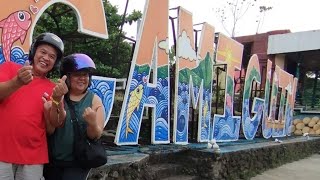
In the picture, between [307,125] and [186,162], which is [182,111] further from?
[307,125]

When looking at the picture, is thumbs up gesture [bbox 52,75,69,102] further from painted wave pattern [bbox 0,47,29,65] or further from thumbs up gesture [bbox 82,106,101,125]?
painted wave pattern [bbox 0,47,29,65]

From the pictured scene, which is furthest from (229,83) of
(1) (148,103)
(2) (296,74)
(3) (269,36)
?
(2) (296,74)

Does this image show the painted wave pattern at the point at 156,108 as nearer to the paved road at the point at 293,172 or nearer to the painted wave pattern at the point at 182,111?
the painted wave pattern at the point at 182,111

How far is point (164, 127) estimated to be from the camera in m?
5.42

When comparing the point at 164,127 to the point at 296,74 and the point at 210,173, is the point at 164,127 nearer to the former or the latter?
the point at 210,173

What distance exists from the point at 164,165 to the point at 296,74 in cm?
1695

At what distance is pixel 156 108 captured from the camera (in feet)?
17.2

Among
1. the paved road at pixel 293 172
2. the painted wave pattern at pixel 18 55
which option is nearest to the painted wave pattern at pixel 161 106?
the painted wave pattern at pixel 18 55

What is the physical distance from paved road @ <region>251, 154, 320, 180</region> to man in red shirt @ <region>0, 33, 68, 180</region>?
557cm

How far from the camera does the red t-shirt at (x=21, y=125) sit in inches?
77.6

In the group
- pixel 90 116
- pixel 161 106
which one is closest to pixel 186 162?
pixel 161 106

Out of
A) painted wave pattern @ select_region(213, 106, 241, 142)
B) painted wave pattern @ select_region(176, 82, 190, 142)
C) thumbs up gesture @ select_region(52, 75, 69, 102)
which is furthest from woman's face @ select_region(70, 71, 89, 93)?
painted wave pattern @ select_region(213, 106, 241, 142)

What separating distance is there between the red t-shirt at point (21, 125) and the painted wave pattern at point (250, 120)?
6.65m

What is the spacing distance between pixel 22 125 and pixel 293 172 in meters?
7.23
